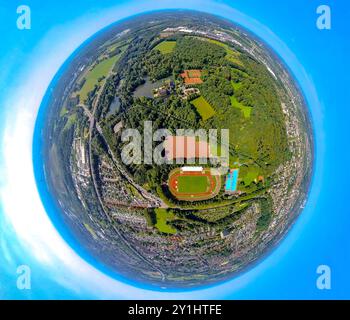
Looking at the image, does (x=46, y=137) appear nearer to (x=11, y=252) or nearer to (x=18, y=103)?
(x=18, y=103)

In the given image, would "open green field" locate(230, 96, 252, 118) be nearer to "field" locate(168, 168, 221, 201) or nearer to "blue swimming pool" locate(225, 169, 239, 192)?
"blue swimming pool" locate(225, 169, 239, 192)

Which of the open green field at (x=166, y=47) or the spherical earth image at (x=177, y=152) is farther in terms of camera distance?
the open green field at (x=166, y=47)

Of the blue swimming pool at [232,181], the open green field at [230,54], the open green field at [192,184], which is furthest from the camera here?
the open green field at [230,54]


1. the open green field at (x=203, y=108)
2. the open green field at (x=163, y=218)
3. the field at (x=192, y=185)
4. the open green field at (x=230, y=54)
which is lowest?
the open green field at (x=163, y=218)

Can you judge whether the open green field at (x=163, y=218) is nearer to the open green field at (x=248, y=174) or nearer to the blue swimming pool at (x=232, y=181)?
the blue swimming pool at (x=232, y=181)

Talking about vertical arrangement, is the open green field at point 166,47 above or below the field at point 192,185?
above

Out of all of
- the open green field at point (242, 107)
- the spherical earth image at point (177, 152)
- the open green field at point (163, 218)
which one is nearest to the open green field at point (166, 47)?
the spherical earth image at point (177, 152)

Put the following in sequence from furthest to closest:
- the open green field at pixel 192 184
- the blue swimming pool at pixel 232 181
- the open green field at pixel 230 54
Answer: the open green field at pixel 230 54 < the blue swimming pool at pixel 232 181 < the open green field at pixel 192 184
